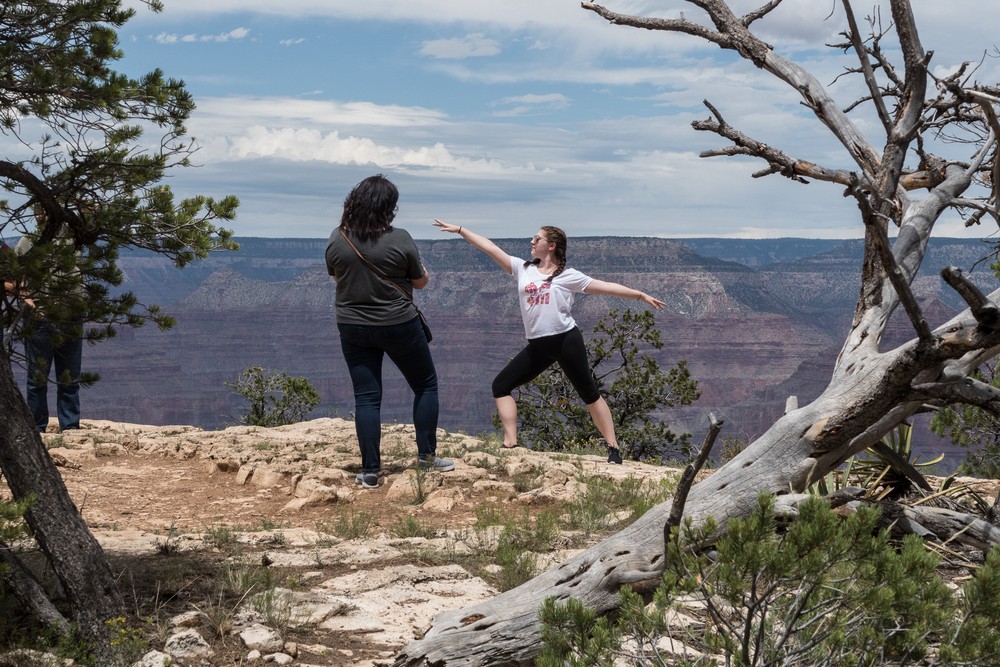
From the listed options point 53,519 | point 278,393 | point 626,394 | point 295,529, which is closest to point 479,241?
point 295,529

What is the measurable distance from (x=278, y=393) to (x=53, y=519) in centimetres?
1432

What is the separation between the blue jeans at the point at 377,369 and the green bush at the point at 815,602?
427 centimetres

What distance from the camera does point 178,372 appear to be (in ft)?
346

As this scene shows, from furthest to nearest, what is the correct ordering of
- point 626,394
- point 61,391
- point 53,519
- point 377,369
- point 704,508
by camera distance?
point 626,394 → point 61,391 → point 377,369 → point 53,519 → point 704,508

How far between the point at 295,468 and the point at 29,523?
4090 millimetres

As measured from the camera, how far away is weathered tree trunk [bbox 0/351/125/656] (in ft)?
15.4

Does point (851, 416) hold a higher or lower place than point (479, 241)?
lower

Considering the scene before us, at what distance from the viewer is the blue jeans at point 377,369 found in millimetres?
7832

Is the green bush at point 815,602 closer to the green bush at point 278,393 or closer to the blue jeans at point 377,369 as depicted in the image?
the blue jeans at point 377,369

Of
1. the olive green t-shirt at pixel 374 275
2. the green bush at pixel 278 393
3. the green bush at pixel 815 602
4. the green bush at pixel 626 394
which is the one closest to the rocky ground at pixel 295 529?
the olive green t-shirt at pixel 374 275

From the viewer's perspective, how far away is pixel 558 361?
877cm

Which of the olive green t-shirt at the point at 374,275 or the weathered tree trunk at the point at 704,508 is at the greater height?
the olive green t-shirt at the point at 374,275

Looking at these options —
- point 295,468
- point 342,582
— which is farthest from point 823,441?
point 295,468

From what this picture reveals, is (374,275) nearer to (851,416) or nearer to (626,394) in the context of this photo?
(851,416)
